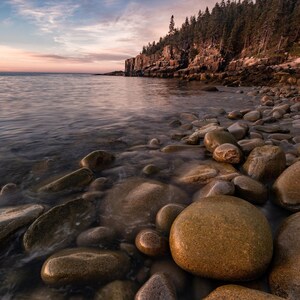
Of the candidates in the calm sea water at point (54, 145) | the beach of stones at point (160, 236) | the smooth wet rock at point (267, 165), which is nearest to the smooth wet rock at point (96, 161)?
the calm sea water at point (54, 145)

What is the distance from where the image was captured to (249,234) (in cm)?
274

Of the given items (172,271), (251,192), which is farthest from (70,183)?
(251,192)

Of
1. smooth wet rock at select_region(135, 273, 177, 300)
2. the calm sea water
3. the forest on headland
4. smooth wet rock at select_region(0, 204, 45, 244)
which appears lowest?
the calm sea water

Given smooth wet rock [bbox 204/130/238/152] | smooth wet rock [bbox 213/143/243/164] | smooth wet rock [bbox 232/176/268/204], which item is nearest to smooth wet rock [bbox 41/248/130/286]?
smooth wet rock [bbox 232/176/268/204]

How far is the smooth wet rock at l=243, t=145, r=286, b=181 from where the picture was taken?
15.9 feet

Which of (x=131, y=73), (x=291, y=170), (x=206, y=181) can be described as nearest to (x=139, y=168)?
(x=206, y=181)

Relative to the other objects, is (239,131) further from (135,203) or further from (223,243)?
(223,243)

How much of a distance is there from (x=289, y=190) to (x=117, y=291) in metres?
3.13

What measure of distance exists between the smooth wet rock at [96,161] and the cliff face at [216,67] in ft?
101

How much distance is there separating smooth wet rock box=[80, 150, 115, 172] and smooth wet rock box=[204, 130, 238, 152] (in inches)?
104

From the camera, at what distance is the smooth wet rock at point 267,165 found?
4.86 meters

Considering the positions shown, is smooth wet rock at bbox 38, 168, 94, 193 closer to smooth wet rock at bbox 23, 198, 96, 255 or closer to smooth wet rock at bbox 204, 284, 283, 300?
smooth wet rock at bbox 23, 198, 96, 255

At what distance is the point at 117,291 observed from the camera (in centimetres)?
264

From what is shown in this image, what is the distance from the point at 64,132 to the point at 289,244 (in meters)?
8.33
